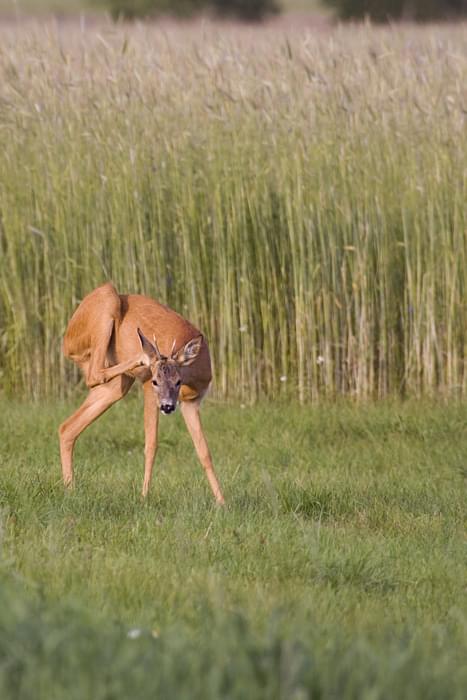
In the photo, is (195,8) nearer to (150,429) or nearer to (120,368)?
(150,429)

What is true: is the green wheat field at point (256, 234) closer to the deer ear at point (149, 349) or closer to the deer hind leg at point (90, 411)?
the deer hind leg at point (90, 411)

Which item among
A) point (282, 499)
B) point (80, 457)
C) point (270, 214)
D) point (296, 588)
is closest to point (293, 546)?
point (296, 588)

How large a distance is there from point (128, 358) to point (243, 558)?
190cm

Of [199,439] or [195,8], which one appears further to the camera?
[195,8]

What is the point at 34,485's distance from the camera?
671 cm

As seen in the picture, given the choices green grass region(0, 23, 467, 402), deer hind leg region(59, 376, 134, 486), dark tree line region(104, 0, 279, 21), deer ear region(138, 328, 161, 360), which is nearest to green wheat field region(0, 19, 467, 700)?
green grass region(0, 23, 467, 402)

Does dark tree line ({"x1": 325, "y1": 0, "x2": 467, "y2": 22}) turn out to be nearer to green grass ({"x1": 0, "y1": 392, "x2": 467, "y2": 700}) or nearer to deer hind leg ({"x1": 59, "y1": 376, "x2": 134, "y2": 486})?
green grass ({"x1": 0, "y1": 392, "x2": 467, "y2": 700})

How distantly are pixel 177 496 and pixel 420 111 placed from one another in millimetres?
4578

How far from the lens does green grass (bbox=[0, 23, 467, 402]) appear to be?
10406 mm

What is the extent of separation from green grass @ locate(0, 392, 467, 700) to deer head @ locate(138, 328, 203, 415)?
19.9 inches

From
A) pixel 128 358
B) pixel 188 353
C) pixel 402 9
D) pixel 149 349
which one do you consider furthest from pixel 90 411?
pixel 402 9

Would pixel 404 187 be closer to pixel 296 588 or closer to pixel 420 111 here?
pixel 420 111

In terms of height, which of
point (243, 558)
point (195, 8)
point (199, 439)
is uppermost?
point (195, 8)

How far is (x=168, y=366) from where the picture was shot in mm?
6812
